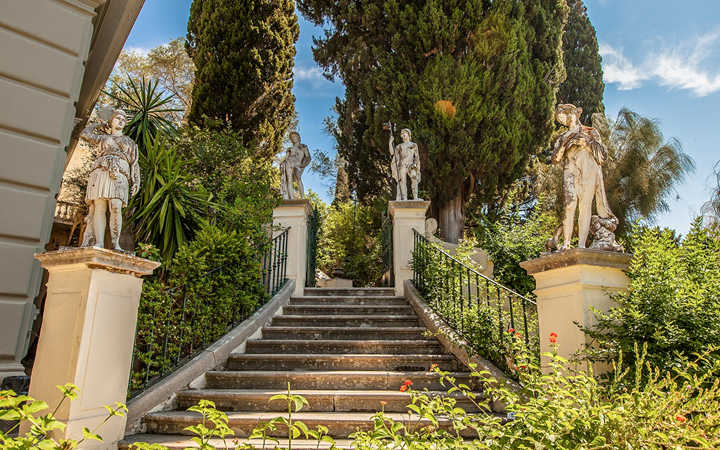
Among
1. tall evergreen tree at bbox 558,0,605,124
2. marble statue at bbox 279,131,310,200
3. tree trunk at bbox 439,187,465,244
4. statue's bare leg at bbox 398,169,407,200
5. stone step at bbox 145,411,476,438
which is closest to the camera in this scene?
stone step at bbox 145,411,476,438

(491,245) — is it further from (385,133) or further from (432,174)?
(385,133)

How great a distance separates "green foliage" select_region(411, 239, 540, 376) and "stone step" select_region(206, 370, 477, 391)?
0.43m

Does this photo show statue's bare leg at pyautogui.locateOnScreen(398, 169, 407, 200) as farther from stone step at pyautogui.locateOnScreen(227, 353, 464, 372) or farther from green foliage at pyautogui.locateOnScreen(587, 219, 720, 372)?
green foliage at pyautogui.locateOnScreen(587, 219, 720, 372)

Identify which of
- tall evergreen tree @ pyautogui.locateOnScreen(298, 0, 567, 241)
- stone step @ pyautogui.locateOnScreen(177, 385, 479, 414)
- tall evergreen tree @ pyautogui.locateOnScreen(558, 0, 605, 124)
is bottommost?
stone step @ pyautogui.locateOnScreen(177, 385, 479, 414)

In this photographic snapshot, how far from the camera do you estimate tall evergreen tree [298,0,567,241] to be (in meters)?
11.4

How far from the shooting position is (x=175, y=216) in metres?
6.08

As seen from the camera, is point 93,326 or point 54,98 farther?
point 54,98

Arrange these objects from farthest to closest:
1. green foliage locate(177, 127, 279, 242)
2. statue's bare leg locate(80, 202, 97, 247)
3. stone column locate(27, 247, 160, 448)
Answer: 1. green foliage locate(177, 127, 279, 242)
2. statue's bare leg locate(80, 202, 97, 247)
3. stone column locate(27, 247, 160, 448)

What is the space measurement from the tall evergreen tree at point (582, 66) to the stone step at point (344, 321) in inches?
595

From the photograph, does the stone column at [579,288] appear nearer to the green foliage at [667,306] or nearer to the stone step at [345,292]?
the green foliage at [667,306]

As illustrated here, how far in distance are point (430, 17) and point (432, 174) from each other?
14.0 feet

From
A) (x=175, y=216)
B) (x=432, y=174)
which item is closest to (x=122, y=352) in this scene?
(x=175, y=216)

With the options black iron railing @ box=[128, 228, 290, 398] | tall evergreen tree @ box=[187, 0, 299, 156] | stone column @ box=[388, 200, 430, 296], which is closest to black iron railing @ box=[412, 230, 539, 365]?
stone column @ box=[388, 200, 430, 296]

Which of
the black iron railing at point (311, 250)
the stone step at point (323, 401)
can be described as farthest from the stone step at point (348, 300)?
the stone step at point (323, 401)
